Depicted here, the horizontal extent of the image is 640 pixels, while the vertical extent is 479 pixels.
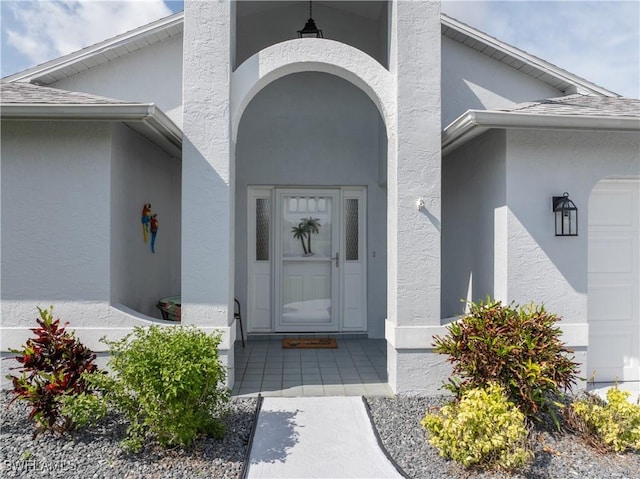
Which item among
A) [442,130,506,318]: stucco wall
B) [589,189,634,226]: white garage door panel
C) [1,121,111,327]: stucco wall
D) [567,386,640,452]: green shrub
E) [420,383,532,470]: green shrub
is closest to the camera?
[420,383,532,470]: green shrub

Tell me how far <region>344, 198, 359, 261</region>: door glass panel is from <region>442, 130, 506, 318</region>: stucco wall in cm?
173

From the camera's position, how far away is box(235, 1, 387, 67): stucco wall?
7.86m

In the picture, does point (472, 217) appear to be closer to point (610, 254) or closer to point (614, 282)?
point (610, 254)

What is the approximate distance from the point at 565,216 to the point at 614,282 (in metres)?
1.34

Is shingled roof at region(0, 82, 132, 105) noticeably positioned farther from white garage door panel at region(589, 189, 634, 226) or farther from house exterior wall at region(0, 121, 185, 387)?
white garage door panel at region(589, 189, 634, 226)

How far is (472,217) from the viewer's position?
626 cm

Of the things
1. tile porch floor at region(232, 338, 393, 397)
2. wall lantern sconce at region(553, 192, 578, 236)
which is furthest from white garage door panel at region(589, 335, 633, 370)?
tile porch floor at region(232, 338, 393, 397)

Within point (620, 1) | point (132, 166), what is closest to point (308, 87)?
point (132, 166)

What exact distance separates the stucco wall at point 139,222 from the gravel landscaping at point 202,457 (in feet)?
5.33

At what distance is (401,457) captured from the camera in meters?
3.90

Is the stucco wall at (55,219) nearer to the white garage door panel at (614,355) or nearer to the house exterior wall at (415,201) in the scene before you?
the house exterior wall at (415,201)

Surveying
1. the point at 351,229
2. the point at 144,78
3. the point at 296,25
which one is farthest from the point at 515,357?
the point at 296,25

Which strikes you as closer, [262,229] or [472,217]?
[472,217]

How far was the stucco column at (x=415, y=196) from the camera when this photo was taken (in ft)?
17.0
